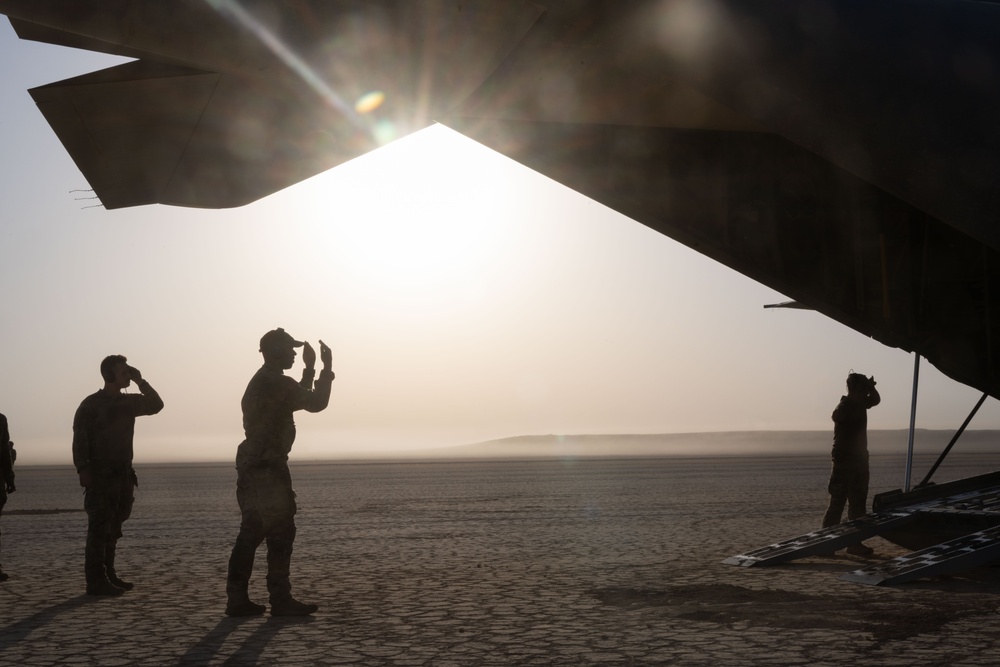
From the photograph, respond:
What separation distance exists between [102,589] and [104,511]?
61 cm

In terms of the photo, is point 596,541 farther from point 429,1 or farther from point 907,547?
point 429,1

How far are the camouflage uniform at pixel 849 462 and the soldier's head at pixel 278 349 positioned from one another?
607cm

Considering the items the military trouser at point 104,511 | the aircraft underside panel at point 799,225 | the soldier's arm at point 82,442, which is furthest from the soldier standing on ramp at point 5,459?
the aircraft underside panel at point 799,225

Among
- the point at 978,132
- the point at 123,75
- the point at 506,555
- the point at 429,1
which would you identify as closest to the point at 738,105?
the point at 978,132

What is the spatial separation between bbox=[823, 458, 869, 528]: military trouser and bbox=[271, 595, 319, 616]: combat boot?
6.09 meters

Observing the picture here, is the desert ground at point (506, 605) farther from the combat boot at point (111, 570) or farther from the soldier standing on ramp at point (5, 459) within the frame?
the soldier standing on ramp at point (5, 459)

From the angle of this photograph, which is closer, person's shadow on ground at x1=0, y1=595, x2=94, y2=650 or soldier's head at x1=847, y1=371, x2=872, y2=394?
person's shadow on ground at x1=0, y1=595, x2=94, y2=650

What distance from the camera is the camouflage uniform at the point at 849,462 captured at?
10367mm

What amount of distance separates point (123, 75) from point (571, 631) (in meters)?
4.38

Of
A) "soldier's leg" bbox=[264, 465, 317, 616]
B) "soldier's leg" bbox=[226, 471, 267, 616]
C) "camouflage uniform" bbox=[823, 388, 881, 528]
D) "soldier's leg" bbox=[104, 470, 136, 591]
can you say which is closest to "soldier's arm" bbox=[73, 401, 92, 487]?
"soldier's leg" bbox=[104, 470, 136, 591]

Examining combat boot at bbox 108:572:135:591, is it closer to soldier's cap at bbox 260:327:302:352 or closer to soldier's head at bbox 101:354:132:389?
soldier's head at bbox 101:354:132:389

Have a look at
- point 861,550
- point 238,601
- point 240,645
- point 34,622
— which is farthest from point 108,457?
point 861,550

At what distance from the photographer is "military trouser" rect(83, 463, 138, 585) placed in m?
7.62

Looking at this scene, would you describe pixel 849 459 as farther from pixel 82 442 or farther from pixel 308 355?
pixel 82 442
